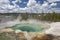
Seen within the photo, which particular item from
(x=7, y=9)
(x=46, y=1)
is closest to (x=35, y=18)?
(x=46, y=1)

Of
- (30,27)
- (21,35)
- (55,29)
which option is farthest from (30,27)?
(55,29)

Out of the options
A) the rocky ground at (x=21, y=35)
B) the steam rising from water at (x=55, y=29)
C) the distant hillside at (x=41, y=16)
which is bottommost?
the rocky ground at (x=21, y=35)

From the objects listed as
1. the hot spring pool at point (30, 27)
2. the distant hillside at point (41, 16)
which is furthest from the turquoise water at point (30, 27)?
the distant hillside at point (41, 16)

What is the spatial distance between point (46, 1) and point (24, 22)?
41cm

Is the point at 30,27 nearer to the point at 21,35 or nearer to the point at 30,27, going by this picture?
the point at 30,27

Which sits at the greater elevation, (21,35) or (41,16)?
(41,16)

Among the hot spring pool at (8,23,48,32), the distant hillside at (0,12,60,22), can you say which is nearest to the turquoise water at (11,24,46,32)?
the hot spring pool at (8,23,48,32)

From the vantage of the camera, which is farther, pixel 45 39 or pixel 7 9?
pixel 7 9

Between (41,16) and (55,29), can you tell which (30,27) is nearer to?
(41,16)

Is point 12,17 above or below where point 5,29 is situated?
above

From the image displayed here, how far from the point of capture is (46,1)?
5.51ft

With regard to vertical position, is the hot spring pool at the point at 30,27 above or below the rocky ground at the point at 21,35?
above

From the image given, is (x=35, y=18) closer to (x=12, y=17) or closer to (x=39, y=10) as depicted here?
(x=39, y=10)

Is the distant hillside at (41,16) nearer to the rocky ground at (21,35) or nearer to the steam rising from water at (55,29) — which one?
the steam rising from water at (55,29)
